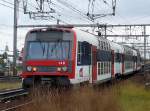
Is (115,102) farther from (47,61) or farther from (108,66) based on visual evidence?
(108,66)

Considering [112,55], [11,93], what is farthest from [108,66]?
[11,93]

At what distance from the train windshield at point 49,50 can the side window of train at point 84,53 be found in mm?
666

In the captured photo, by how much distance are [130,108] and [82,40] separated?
16.0 ft

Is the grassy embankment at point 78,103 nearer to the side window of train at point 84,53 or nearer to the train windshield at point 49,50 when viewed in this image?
the train windshield at point 49,50

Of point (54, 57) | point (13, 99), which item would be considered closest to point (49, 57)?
point (54, 57)

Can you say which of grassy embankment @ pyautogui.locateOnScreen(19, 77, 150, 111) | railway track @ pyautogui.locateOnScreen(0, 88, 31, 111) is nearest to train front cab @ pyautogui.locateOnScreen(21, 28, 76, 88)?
railway track @ pyautogui.locateOnScreen(0, 88, 31, 111)

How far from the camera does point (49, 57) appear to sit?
18234 mm

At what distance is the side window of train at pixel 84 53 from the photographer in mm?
18755

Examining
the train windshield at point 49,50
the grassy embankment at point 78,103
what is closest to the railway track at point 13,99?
the train windshield at point 49,50

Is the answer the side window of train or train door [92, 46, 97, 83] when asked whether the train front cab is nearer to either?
the side window of train

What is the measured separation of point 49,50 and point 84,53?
72.7 inches

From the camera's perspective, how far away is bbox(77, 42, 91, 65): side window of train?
61.5 feet

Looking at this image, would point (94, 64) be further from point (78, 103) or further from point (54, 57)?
point (78, 103)

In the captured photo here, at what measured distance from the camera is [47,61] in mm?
18141
